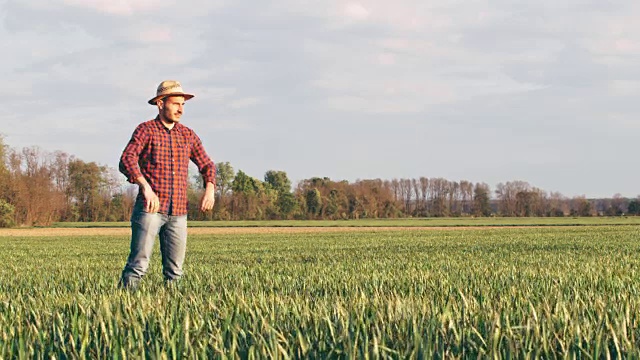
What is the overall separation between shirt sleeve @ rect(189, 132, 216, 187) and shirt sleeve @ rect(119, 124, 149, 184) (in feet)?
2.25

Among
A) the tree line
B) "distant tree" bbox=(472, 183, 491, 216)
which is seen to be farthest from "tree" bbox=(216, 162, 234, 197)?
"distant tree" bbox=(472, 183, 491, 216)

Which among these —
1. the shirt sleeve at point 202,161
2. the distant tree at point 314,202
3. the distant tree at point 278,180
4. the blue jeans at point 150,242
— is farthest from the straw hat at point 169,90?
the distant tree at point 278,180

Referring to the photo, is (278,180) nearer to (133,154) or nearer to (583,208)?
(583,208)

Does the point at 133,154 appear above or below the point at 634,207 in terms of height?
below

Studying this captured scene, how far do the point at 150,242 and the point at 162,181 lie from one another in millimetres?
659

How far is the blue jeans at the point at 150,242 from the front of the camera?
23.5 ft

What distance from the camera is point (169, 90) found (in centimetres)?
735

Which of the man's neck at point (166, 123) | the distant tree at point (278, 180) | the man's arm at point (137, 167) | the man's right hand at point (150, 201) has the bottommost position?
the man's right hand at point (150, 201)

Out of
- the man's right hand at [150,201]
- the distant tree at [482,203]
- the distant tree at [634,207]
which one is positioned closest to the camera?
the man's right hand at [150,201]

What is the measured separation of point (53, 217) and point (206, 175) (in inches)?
3151

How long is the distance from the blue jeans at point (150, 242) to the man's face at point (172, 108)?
100 centimetres

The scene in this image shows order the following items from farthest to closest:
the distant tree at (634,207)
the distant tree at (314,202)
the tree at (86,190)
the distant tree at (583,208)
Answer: the distant tree at (583,208), the distant tree at (634,207), the distant tree at (314,202), the tree at (86,190)

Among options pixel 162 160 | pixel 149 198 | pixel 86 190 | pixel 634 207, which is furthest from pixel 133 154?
pixel 634 207

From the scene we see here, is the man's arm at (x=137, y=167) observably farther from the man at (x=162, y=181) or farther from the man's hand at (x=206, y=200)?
the man's hand at (x=206, y=200)
